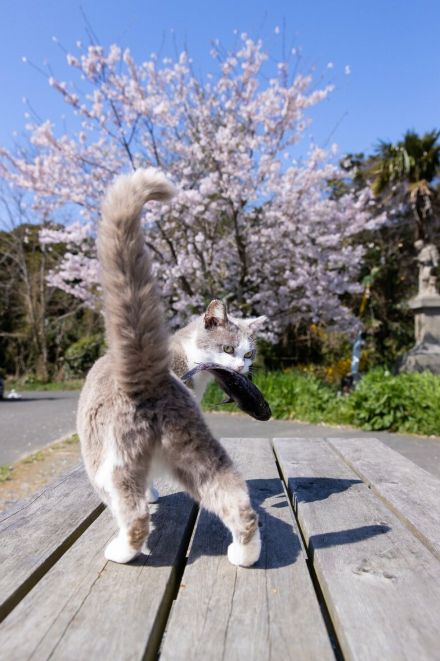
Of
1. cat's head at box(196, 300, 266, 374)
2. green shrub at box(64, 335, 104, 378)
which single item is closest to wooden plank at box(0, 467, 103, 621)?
cat's head at box(196, 300, 266, 374)

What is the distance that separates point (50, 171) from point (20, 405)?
5.05 metres

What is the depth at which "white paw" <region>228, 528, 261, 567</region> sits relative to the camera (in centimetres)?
121

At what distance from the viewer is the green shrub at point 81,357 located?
1653 cm

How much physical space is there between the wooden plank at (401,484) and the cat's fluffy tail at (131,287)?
36.0 inches

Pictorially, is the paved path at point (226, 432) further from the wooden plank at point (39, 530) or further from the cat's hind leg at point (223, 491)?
the cat's hind leg at point (223, 491)

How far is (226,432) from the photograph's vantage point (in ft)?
21.7

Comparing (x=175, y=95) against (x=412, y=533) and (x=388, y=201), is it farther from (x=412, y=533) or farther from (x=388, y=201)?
(x=412, y=533)

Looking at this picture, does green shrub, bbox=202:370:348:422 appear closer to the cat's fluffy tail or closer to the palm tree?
the cat's fluffy tail

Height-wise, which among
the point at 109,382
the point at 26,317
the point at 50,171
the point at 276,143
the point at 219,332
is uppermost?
the point at 276,143

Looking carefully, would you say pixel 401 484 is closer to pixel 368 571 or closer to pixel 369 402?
pixel 368 571

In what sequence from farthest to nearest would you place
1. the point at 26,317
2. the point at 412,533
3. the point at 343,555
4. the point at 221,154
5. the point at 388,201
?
the point at 26,317
the point at 388,201
the point at 221,154
the point at 412,533
the point at 343,555

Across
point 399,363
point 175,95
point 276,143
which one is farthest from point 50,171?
point 399,363

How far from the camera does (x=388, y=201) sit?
1425cm

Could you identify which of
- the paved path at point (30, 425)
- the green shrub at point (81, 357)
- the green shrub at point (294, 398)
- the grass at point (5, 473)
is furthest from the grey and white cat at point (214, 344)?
the green shrub at point (81, 357)
